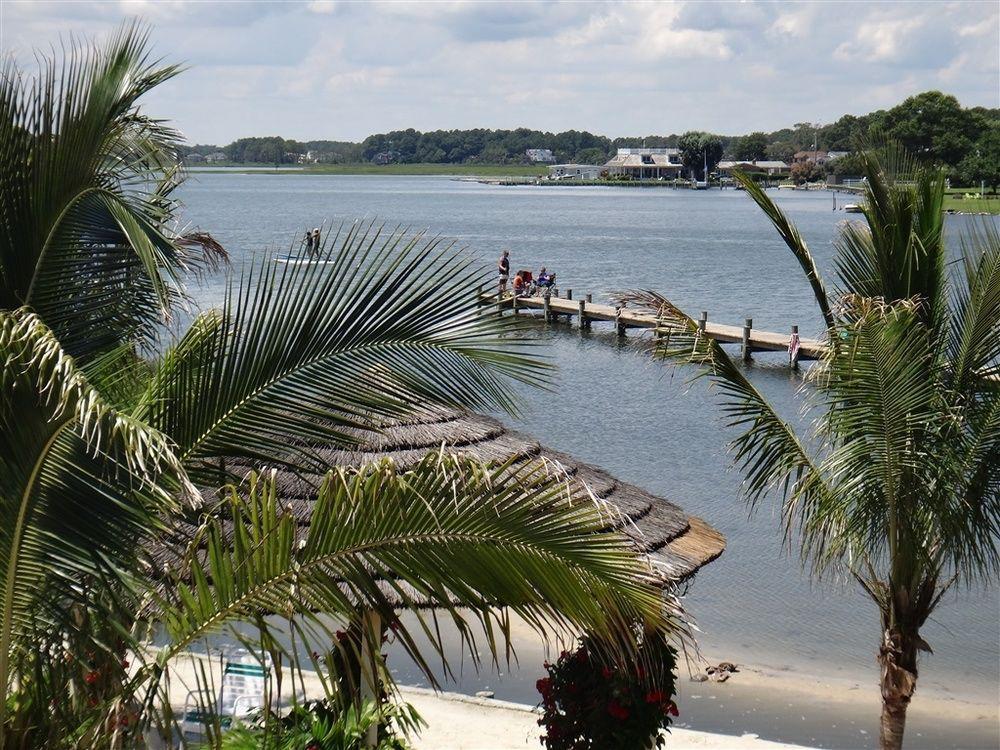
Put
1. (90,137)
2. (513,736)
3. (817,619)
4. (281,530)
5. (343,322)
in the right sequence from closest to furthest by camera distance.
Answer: (281,530), (343,322), (90,137), (513,736), (817,619)

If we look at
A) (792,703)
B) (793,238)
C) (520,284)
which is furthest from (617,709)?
(520,284)

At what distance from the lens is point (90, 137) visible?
5.14 m

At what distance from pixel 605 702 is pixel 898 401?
2.73 metres

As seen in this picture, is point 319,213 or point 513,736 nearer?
point 513,736

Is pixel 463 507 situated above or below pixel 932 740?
above

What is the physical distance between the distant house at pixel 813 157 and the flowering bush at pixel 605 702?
185m

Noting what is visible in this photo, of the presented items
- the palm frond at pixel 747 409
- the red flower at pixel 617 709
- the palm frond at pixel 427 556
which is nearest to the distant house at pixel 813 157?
the palm frond at pixel 747 409

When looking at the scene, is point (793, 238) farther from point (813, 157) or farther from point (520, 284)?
point (813, 157)

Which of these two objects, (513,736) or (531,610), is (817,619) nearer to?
(513,736)

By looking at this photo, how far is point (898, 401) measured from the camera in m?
7.56

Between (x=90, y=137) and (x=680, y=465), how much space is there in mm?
20333

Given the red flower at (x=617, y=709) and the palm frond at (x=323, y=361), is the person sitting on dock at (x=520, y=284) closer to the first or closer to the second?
the red flower at (x=617, y=709)

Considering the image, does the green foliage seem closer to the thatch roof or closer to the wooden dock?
the thatch roof

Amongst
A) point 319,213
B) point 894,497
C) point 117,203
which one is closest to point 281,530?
point 117,203
